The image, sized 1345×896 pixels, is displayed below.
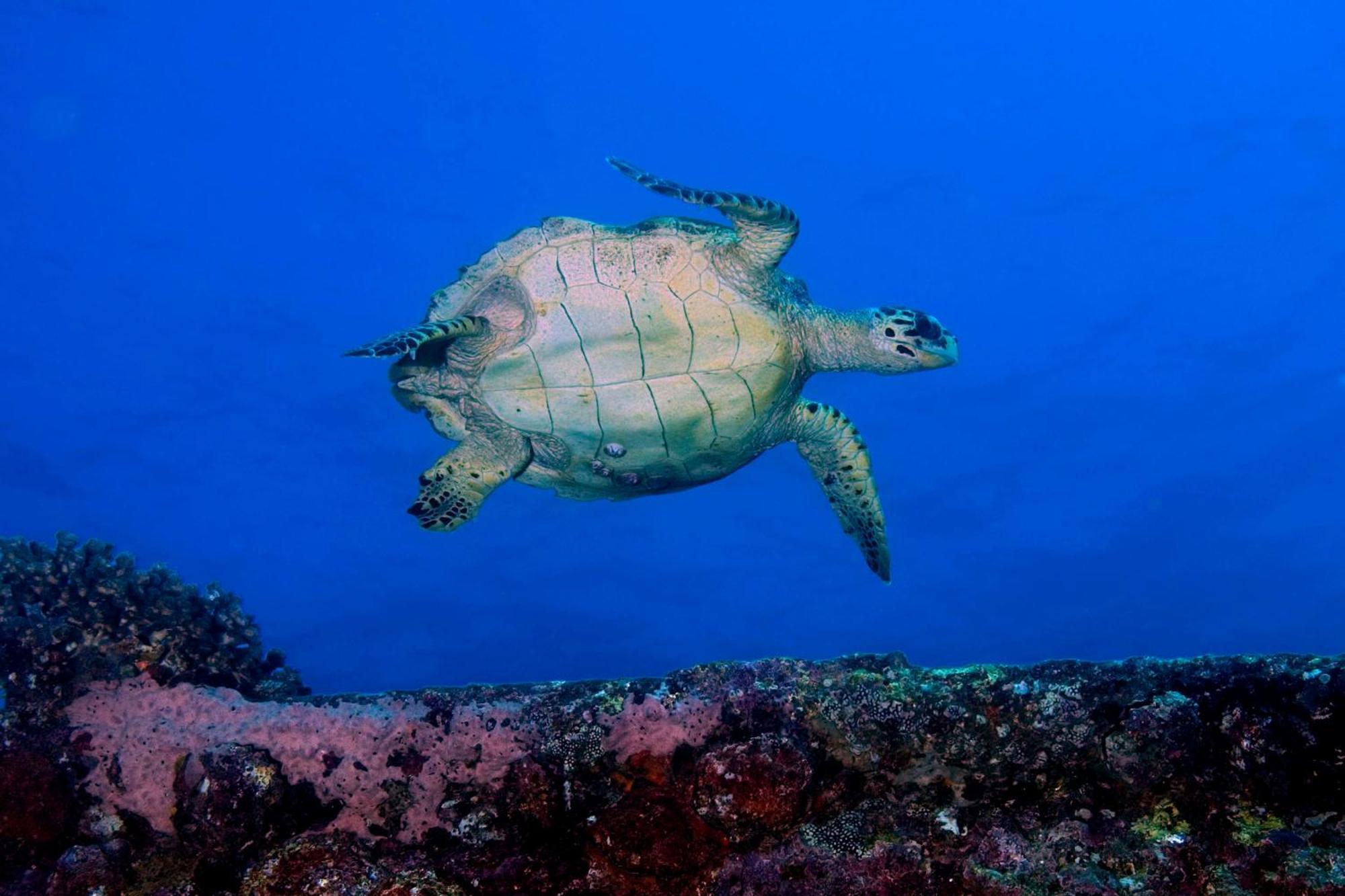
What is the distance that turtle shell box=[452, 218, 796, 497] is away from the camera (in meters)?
5.49

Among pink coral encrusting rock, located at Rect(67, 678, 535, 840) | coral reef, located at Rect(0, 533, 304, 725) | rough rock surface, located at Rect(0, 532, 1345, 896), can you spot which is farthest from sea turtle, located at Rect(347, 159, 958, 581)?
rough rock surface, located at Rect(0, 532, 1345, 896)

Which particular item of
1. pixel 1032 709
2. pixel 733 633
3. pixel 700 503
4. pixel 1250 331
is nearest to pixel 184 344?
pixel 700 503

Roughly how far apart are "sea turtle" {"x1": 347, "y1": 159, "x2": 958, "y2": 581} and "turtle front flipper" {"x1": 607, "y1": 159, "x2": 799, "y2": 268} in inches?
0.6

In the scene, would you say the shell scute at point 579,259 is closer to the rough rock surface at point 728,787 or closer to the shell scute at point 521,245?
the shell scute at point 521,245

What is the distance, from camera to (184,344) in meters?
24.6

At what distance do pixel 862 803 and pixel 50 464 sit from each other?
36.3 meters

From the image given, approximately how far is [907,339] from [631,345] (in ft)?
7.28

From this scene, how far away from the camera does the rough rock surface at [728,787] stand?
277 centimetres

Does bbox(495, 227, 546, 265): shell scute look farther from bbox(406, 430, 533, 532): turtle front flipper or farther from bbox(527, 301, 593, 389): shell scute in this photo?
bbox(406, 430, 533, 532): turtle front flipper

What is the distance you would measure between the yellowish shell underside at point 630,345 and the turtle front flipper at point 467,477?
453 millimetres

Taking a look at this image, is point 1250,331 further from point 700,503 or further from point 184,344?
point 184,344

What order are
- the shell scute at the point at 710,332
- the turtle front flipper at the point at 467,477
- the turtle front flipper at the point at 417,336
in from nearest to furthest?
the turtle front flipper at the point at 417,336 → the shell scute at the point at 710,332 → the turtle front flipper at the point at 467,477

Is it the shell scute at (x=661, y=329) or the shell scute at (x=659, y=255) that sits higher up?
the shell scute at (x=659, y=255)

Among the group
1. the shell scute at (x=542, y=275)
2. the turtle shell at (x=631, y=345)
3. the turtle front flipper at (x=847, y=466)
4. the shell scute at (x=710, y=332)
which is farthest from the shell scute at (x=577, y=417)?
the turtle front flipper at (x=847, y=466)
